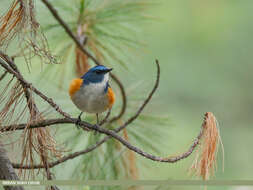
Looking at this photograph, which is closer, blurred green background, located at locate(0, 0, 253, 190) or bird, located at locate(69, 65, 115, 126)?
bird, located at locate(69, 65, 115, 126)

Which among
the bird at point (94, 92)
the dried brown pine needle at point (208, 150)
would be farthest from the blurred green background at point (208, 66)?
the dried brown pine needle at point (208, 150)

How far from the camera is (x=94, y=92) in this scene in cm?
166

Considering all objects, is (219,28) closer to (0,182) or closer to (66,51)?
(66,51)

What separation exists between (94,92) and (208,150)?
69 cm

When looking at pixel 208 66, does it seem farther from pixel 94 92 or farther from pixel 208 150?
pixel 208 150

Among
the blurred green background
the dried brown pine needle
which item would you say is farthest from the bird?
the blurred green background

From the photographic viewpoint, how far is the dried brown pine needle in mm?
1024

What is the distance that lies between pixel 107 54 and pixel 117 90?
0.21 meters

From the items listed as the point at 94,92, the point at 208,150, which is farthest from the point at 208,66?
the point at 208,150

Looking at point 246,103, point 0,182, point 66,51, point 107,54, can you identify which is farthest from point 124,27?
point 246,103

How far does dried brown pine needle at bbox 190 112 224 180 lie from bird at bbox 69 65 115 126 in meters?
0.63

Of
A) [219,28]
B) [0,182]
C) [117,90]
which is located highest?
[219,28]

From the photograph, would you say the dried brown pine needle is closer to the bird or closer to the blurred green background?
the bird

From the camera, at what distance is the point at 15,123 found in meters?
1.08
